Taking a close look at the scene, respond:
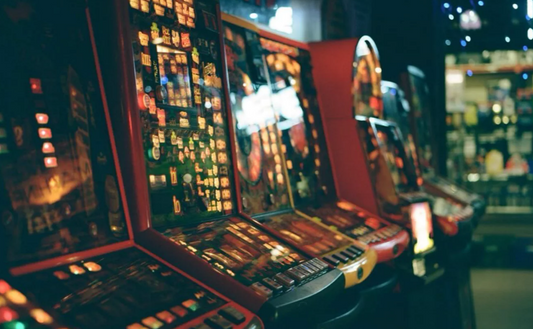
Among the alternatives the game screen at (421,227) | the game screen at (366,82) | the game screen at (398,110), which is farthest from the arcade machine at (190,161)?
the game screen at (398,110)

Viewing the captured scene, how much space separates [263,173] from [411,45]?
411cm

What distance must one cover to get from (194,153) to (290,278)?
0.64 m

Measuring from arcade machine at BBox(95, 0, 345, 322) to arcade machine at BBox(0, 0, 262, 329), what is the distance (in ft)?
0.24

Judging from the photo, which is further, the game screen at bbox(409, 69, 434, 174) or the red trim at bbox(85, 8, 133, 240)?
the game screen at bbox(409, 69, 434, 174)

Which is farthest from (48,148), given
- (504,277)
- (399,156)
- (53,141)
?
(504,277)

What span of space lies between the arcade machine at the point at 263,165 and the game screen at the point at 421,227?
0.99 meters

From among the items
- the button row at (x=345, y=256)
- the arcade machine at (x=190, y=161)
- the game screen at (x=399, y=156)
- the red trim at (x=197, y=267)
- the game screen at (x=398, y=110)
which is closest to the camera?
the red trim at (x=197, y=267)

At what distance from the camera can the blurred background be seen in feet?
15.9

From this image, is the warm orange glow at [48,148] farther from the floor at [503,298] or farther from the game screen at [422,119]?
the game screen at [422,119]

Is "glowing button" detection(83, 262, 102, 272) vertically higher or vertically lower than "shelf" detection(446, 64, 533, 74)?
lower

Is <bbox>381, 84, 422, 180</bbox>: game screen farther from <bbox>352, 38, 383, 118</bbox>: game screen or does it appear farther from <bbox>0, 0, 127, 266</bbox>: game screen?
<bbox>0, 0, 127, 266</bbox>: game screen

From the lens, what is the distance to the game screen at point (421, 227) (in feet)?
12.6

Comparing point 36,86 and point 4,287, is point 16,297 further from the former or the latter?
point 36,86

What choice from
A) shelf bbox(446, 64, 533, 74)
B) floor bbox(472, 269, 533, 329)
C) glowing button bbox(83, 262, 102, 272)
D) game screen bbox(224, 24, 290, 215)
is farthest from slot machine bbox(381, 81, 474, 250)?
shelf bbox(446, 64, 533, 74)
